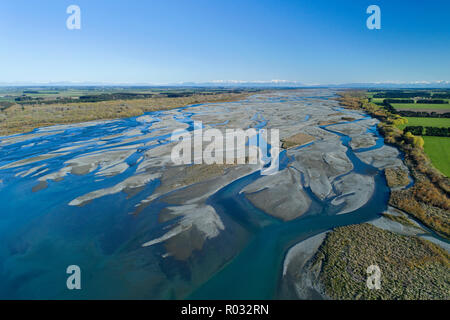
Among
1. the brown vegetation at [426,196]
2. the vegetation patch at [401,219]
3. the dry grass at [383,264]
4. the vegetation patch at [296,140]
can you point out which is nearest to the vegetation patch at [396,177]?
the brown vegetation at [426,196]

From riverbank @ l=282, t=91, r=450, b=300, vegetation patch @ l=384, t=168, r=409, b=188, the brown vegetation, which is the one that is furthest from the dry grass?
vegetation patch @ l=384, t=168, r=409, b=188

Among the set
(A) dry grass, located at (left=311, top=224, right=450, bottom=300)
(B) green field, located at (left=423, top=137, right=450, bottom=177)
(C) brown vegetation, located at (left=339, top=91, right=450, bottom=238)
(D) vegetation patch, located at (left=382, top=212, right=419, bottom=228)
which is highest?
(B) green field, located at (left=423, top=137, right=450, bottom=177)

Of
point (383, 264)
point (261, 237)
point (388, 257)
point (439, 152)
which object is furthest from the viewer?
point (439, 152)

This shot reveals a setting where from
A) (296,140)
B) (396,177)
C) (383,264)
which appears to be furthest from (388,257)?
(296,140)

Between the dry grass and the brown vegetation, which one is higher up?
the brown vegetation

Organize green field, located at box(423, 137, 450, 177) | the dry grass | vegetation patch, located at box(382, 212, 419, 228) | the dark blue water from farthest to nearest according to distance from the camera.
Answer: green field, located at box(423, 137, 450, 177)
vegetation patch, located at box(382, 212, 419, 228)
the dark blue water
the dry grass

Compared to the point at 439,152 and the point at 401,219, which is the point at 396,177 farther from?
the point at 439,152

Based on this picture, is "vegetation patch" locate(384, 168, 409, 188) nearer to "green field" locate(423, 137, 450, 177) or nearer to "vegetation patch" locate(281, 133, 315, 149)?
"green field" locate(423, 137, 450, 177)

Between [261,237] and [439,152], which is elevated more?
[439,152]
